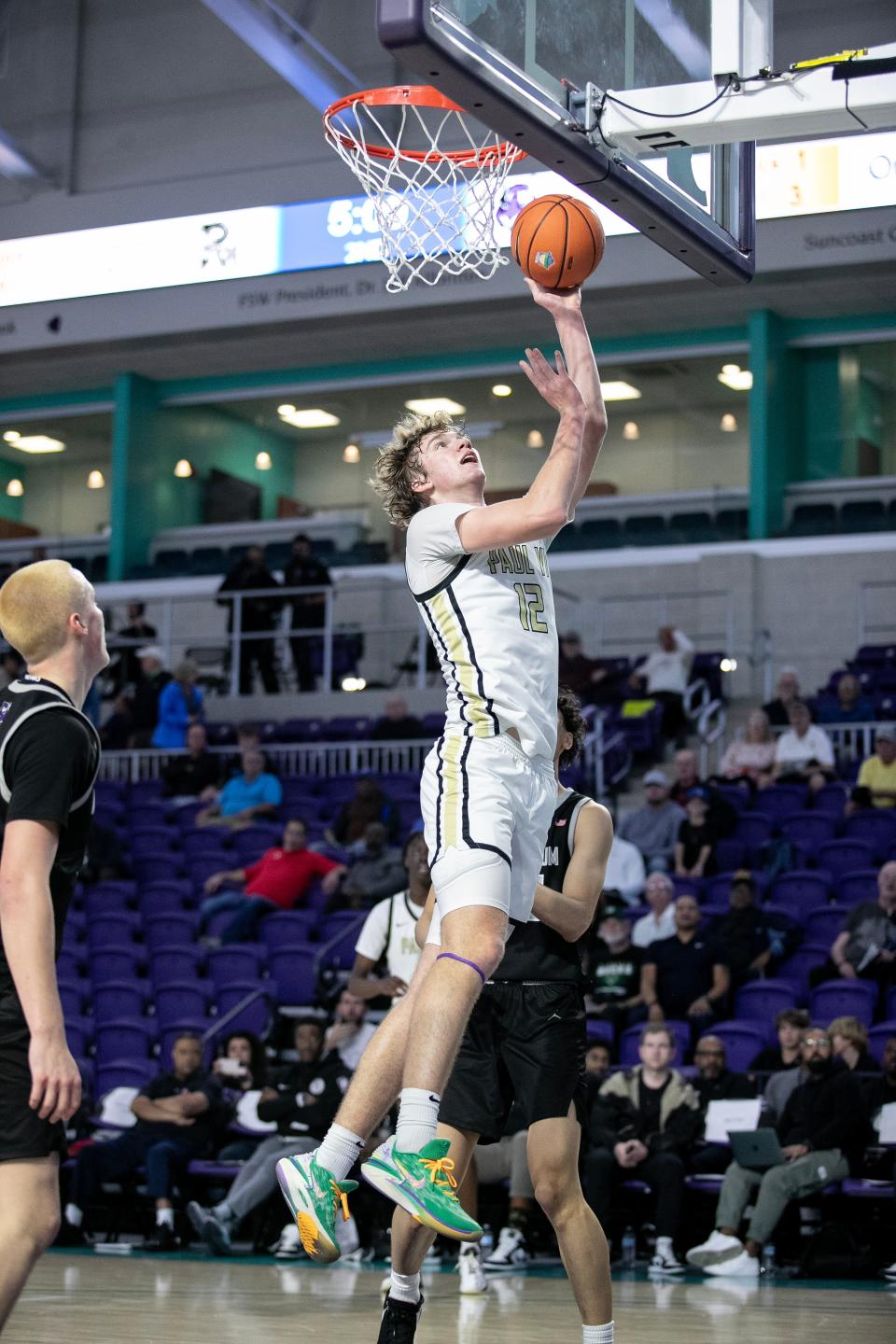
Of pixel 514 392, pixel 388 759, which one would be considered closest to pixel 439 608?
pixel 388 759

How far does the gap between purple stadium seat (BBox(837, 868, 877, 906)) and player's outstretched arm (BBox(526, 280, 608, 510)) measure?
822 cm

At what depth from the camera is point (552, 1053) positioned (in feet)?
17.3

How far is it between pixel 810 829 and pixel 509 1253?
5.28m

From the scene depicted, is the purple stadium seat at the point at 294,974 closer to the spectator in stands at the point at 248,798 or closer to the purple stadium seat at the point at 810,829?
the spectator in stands at the point at 248,798

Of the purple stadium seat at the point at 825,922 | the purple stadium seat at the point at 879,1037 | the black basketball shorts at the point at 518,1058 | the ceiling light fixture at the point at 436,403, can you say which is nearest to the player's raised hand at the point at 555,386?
the black basketball shorts at the point at 518,1058

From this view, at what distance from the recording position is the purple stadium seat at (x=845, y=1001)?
35.6 ft

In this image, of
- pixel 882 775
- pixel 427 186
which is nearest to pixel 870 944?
pixel 882 775

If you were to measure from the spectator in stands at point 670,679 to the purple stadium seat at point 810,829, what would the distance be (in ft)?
10.5

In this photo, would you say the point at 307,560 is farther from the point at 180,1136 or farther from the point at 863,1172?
the point at 863,1172

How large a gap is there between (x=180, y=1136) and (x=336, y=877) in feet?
10.7

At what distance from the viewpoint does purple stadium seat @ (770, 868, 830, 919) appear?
12.6m

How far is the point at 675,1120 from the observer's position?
10.1 m

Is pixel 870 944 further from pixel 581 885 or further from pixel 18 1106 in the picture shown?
pixel 18 1106

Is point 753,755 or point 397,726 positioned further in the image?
point 397,726
